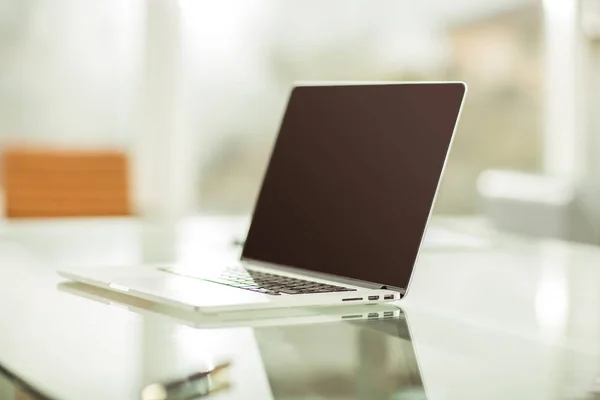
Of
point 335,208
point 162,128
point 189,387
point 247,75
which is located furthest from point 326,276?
point 247,75

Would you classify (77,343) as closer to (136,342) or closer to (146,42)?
(136,342)

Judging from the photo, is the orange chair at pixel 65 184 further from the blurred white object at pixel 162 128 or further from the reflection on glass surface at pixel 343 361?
Answer: the reflection on glass surface at pixel 343 361

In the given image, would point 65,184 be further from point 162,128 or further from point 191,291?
point 191,291

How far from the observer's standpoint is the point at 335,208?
1.07 metres

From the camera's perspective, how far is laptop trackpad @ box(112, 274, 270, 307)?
83 cm

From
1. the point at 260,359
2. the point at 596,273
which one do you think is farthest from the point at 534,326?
the point at 596,273

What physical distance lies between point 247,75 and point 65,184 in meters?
1.92

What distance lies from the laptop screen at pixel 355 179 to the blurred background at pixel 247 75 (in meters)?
3.40

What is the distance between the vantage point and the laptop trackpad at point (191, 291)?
831 mm

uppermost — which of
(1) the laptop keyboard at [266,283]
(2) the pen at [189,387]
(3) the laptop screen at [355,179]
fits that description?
(3) the laptop screen at [355,179]

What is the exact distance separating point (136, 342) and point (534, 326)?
0.36 m

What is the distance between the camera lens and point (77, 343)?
718 mm

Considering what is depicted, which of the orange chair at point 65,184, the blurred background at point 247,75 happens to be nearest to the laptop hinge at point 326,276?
the orange chair at point 65,184

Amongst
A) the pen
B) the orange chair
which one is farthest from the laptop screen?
the orange chair
